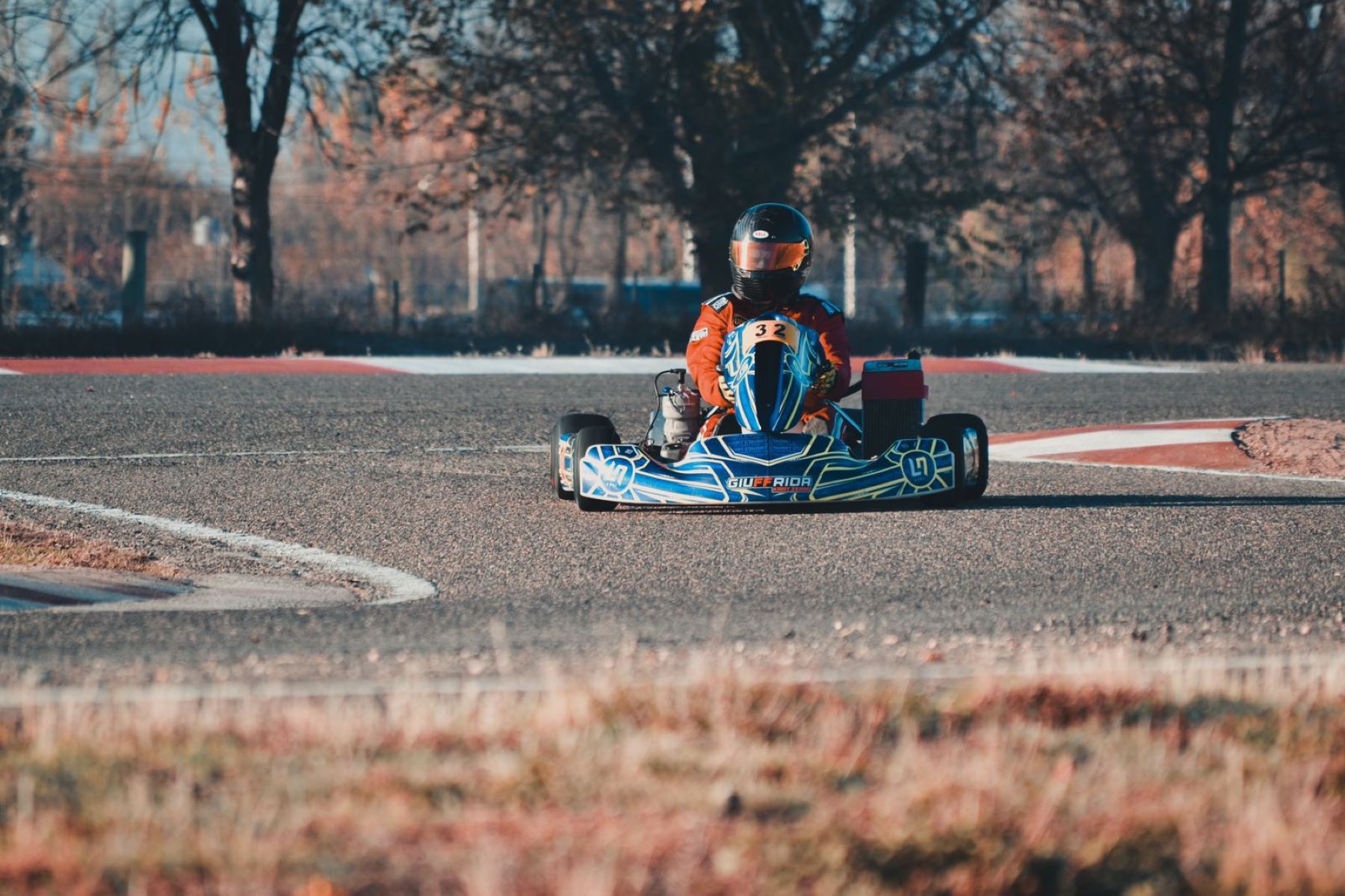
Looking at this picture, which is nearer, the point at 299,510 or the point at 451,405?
the point at 299,510

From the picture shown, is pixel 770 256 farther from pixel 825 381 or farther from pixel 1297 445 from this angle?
pixel 1297 445

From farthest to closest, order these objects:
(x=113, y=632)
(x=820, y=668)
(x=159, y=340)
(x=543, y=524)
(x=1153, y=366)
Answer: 1. (x=159, y=340)
2. (x=1153, y=366)
3. (x=543, y=524)
4. (x=113, y=632)
5. (x=820, y=668)

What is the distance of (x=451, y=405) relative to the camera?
13.7m

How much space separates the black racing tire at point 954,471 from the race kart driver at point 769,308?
1.86 ft

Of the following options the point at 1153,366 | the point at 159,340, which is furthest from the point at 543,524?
the point at 159,340

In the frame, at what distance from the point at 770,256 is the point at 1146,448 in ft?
11.7

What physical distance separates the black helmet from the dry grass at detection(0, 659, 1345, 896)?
16.5ft

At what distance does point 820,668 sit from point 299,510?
440 cm

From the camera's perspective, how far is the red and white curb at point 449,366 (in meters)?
16.5

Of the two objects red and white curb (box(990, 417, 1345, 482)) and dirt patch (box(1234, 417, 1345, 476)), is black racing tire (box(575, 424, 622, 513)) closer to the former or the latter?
red and white curb (box(990, 417, 1345, 482))

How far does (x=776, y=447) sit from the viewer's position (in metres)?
8.66

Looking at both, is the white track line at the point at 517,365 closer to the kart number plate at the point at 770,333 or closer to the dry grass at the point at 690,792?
the kart number plate at the point at 770,333

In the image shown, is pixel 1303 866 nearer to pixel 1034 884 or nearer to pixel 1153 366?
pixel 1034 884

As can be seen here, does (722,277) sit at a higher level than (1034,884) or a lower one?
higher
